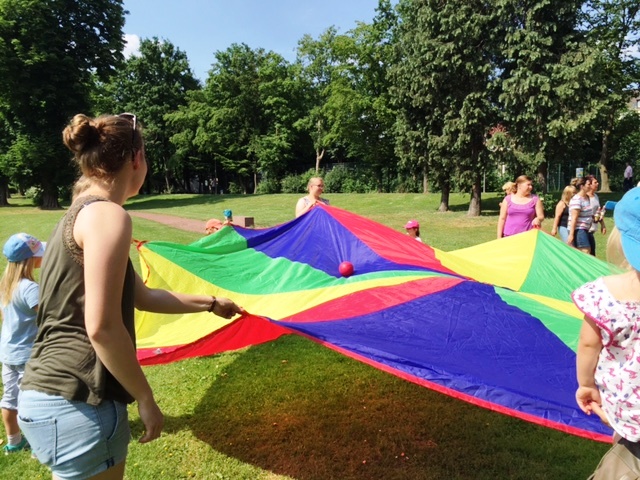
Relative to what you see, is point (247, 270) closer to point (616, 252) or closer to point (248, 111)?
point (616, 252)

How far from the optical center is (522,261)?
14.5 ft

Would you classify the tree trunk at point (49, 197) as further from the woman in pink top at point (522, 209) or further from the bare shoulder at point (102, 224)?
the bare shoulder at point (102, 224)

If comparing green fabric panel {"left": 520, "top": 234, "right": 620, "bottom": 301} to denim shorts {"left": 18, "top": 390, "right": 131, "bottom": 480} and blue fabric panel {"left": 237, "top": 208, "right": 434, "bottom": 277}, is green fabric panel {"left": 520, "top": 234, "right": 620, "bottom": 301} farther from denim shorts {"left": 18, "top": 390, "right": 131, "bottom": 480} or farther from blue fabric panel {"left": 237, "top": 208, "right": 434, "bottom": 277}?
denim shorts {"left": 18, "top": 390, "right": 131, "bottom": 480}

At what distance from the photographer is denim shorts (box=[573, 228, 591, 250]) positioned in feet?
21.7

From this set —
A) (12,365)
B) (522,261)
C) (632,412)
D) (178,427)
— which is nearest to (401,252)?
(522,261)

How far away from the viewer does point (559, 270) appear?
159 inches

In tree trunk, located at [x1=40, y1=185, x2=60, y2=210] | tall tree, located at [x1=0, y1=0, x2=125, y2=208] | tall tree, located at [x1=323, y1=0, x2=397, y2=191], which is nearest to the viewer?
tall tree, located at [x1=0, y1=0, x2=125, y2=208]

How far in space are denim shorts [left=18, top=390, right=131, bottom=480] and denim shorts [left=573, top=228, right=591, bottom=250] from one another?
6.61m

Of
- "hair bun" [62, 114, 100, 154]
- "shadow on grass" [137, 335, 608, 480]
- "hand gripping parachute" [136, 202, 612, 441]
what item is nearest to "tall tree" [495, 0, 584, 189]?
"hand gripping parachute" [136, 202, 612, 441]

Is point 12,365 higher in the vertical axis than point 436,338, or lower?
lower

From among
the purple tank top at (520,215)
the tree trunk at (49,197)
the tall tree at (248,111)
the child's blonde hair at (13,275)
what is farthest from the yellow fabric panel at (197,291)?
the tall tree at (248,111)

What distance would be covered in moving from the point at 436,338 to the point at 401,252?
59.0 inches

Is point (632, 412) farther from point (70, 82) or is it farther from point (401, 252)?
point (70, 82)

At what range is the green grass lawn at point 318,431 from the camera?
305 centimetres
